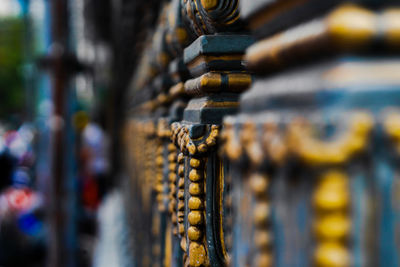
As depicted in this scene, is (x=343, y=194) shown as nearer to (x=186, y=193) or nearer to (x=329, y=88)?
(x=329, y=88)

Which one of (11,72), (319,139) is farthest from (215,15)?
(11,72)

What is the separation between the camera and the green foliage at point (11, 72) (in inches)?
972

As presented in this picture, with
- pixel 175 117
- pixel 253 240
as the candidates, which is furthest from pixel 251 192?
pixel 175 117

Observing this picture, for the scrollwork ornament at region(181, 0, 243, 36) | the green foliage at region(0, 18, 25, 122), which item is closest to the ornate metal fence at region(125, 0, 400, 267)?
the scrollwork ornament at region(181, 0, 243, 36)

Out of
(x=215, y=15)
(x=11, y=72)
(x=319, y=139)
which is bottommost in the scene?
(x=319, y=139)

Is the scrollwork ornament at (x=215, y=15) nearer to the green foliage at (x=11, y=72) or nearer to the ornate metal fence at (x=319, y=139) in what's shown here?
the ornate metal fence at (x=319, y=139)

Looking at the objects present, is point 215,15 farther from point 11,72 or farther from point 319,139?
point 11,72

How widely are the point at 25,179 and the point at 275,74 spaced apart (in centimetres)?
694

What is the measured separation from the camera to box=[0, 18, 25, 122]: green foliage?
2469cm

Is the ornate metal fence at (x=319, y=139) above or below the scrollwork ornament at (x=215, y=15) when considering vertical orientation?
below

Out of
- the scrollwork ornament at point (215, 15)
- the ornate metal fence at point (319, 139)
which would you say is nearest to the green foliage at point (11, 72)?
the scrollwork ornament at point (215, 15)

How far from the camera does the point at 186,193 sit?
1.04 metres

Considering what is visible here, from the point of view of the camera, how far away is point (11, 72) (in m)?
24.8

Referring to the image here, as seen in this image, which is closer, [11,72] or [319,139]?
[319,139]
